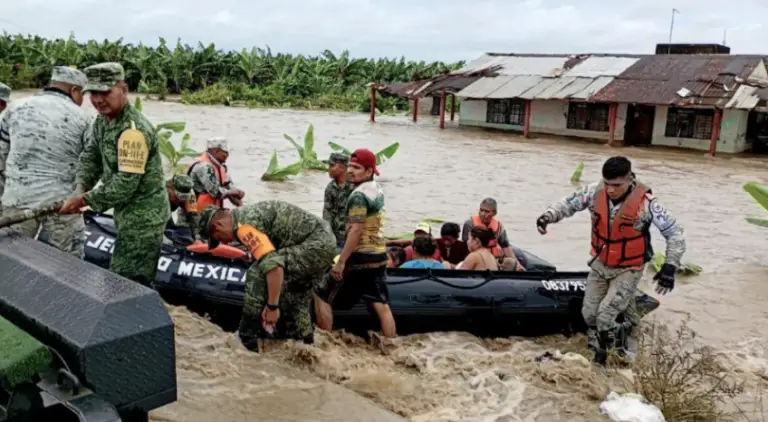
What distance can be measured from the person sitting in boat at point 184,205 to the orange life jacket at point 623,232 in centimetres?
351

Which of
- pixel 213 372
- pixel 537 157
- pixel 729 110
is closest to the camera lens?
pixel 213 372

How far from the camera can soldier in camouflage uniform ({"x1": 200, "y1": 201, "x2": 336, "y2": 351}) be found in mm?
3955

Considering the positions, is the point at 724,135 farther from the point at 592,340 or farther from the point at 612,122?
the point at 592,340

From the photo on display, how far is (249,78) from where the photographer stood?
37438 millimetres

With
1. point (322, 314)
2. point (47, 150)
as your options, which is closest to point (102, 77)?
point (47, 150)

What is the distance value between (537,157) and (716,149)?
638 cm

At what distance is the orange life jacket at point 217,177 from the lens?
21.8ft

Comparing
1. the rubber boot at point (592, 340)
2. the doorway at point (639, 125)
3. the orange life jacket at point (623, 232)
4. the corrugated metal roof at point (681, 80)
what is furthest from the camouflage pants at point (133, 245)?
the doorway at point (639, 125)

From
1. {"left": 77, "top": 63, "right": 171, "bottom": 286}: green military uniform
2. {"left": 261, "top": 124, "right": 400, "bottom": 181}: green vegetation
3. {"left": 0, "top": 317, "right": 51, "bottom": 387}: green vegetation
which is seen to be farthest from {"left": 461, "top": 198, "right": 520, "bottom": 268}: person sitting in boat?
{"left": 0, "top": 317, "right": 51, "bottom": 387}: green vegetation

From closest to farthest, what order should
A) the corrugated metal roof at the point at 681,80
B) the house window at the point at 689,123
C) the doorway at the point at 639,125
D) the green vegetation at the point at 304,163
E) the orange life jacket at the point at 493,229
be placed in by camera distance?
1. the orange life jacket at the point at 493,229
2. the green vegetation at the point at 304,163
3. the corrugated metal roof at the point at 681,80
4. the house window at the point at 689,123
5. the doorway at the point at 639,125

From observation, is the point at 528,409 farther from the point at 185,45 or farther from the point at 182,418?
the point at 185,45

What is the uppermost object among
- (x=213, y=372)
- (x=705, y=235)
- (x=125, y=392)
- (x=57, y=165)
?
(x=57, y=165)

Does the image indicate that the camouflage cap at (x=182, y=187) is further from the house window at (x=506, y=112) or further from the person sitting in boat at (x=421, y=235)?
the house window at (x=506, y=112)

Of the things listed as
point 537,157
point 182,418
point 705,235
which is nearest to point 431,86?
point 537,157
